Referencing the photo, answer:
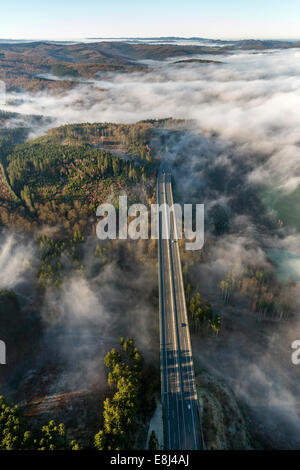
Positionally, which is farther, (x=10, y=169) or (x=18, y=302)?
(x=10, y=169)

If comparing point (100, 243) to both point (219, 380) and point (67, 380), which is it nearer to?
point (67, 380)

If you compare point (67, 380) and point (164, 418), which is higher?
point (67, 380)

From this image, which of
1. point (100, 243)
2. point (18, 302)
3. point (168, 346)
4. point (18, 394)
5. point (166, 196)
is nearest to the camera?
point (18, 394)

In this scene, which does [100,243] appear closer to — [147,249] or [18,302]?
[147,249]

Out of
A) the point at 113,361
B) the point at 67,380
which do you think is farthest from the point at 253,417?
the point at 67,380

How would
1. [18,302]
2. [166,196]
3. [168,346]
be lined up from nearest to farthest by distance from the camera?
[168,346] → [18,302] → [166,196]

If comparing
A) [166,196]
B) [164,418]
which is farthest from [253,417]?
[166,196]

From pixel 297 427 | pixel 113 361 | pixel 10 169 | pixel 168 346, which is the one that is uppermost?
pixel 10 169
